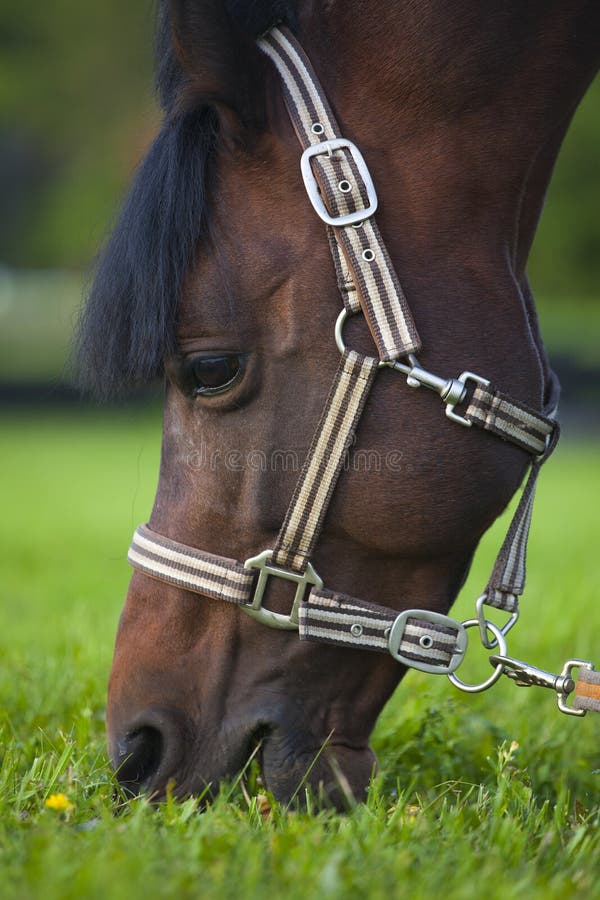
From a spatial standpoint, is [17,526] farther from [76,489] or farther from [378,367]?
[378,367]

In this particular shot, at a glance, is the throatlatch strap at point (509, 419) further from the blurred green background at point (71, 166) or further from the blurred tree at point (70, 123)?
the blurred tree at point (70, 123)

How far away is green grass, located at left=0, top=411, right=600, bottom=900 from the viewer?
1558 millimetres

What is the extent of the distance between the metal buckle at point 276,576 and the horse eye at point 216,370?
0.36m

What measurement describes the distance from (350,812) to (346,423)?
80 centimetres

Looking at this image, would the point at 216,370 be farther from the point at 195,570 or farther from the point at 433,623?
the point at 433,623

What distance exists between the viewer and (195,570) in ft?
7.04

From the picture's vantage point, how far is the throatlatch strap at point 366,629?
2.10 m

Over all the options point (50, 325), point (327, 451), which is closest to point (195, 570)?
point (327, 451)

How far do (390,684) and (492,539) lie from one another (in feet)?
20.5

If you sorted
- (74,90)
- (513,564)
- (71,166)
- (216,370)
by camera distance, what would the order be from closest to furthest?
1. (216,370)
2. (513,564)
3. (74,90)
4. (71,166)

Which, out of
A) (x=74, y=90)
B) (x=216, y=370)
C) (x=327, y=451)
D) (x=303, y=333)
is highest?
(x=74, y=90)

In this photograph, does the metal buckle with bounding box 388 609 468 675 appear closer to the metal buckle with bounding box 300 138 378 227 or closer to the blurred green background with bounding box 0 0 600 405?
the metal buckle with bounding box 300 138 378 227

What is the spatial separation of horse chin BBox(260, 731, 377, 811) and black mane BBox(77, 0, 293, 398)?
0.85 metres

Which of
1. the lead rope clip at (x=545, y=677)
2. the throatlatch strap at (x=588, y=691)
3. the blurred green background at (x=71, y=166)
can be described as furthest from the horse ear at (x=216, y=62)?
the blurred green background at (x=71, y=166)
